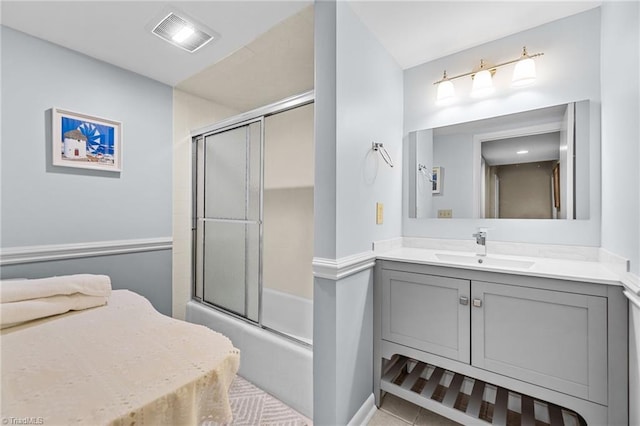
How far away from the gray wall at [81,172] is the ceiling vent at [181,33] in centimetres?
63

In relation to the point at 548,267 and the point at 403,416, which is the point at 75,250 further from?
the point at 548,267

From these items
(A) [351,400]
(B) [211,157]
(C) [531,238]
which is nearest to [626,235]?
(C) [531,238]

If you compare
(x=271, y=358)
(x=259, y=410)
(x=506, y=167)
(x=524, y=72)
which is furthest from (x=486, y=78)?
(x=259, y=410)

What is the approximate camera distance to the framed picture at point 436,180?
2.01 metres

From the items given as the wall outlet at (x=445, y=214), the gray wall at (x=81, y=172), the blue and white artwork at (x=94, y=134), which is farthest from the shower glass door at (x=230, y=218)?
the wall outlet at (x=445, y=214)

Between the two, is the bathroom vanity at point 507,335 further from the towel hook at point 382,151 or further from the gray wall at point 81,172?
the gray wall at point 81,172

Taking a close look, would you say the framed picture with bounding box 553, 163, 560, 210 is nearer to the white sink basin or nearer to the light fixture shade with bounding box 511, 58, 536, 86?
the white sink basin

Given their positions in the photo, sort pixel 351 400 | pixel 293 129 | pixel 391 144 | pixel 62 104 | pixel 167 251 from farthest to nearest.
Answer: pixel 293 129, pixel 167 251, pixel 391 144, pixel 62 104, pixel 351 400

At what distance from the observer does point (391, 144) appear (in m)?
1.98

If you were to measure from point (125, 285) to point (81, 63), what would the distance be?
163cm

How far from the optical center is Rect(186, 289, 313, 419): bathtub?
165 cm

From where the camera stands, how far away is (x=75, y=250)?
1836 mm

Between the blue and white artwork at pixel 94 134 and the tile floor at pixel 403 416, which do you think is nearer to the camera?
the tile floor at pixel 403 416

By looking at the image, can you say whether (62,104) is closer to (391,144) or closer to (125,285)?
(125,285)
